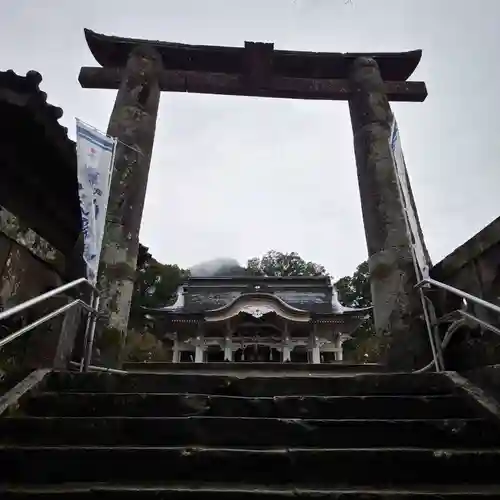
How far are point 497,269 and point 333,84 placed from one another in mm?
5589

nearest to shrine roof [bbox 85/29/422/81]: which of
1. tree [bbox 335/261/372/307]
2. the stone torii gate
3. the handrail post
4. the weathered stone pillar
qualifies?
the stone torii gate

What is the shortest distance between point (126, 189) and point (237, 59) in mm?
3718

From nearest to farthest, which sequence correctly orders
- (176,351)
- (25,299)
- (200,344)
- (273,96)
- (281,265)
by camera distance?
1. (25,299)
2. (273,96)
3. (200,344)
4. (176,351)
5. (281,265)

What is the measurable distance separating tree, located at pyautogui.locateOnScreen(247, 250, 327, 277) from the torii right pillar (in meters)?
41.1

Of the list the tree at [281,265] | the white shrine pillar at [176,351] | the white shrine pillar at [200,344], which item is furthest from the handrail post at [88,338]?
the tree at [281,265]

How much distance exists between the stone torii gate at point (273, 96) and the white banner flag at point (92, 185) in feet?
3.10

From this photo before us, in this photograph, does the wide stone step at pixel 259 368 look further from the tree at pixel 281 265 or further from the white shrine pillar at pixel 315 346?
the tree at pixel 281 265

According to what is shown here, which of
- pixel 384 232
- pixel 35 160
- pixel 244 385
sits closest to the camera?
pixel 244 385

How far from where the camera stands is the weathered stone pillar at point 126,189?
4898mm

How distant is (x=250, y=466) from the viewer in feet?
7.63

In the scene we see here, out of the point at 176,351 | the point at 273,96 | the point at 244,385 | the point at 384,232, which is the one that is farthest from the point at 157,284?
the point at 244,385

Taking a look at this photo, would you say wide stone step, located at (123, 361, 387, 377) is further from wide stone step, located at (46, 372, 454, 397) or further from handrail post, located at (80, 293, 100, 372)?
wide stone step, located at (46, 372, 454, 397)

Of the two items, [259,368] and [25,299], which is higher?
[25,299]

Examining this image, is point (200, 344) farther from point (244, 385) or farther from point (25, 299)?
point (244, 385)
